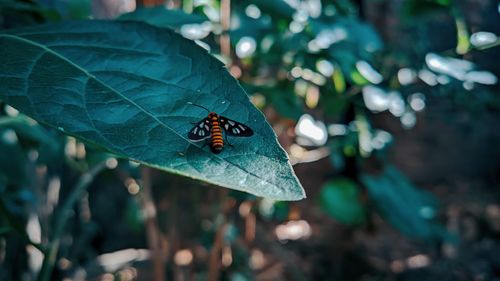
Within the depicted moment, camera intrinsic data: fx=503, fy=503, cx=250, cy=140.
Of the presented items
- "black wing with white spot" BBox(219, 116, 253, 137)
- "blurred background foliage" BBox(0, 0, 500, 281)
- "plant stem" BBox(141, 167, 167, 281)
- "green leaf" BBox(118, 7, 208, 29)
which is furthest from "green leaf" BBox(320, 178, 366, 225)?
"black wing with white spot" BBox(219, 116, 253, 137)

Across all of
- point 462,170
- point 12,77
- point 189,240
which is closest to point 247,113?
point 12,77

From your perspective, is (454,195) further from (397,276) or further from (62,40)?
(62,40)

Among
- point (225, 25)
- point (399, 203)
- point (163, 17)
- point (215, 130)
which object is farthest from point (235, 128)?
point (399, 203)

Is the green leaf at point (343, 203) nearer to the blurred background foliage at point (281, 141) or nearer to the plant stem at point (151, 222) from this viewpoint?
the blurred background foliage at point (281, 141)

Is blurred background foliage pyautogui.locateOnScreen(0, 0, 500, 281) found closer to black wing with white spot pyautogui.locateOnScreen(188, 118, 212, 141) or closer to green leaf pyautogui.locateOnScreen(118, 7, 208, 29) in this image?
green leaf pyautogui.locateOnScreen(118, 7, 208, 29)

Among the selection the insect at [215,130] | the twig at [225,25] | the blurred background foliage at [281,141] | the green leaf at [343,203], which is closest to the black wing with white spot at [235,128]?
the insect at [215,130]

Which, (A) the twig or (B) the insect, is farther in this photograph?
(A) the twig
